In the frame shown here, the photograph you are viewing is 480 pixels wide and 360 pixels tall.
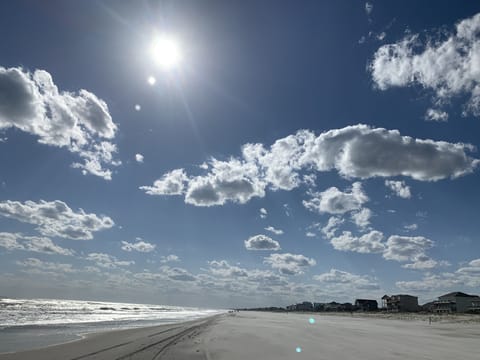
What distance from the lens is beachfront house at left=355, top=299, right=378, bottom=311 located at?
14090cm

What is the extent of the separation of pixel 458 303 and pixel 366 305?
50648 mm

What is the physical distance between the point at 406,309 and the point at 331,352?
11784 cm

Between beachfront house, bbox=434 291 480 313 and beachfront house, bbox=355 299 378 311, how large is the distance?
4242 centimetres

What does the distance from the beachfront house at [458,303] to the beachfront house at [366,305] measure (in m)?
42.4

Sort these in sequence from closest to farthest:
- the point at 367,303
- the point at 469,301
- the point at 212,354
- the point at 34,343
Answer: the point at 212,354
the point at 34,343
the point at 469,301
the point at 367,303

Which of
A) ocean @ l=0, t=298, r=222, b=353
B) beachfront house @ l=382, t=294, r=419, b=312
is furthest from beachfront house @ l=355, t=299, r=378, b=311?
ocean @ l=0, t=298, r=222, b=353

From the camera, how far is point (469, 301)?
96.6 m

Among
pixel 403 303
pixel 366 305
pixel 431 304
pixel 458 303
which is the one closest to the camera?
pixel 458 303

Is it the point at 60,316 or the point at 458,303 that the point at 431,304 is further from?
the point at 60,316

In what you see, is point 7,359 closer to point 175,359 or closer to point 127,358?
point 127,358

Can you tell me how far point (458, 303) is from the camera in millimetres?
95500

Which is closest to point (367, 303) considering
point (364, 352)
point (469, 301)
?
point (469, 301)

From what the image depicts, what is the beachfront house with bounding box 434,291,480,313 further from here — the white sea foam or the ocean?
the ocean

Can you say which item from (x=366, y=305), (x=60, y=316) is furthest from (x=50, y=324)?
(x=366, y=305)
